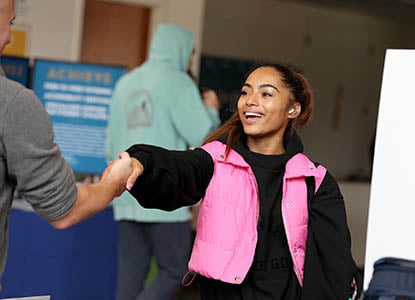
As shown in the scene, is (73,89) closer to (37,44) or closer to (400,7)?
(37,44)

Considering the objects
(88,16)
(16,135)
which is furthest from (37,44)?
(16,135)

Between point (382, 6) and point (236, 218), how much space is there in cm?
726

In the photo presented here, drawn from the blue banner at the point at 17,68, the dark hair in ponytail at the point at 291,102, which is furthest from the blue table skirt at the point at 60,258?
the dark hair in ponytail at the point at 291,102

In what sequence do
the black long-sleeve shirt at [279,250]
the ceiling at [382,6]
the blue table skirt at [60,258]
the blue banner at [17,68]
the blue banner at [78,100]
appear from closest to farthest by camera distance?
the black long-sleeve shirt at [279,250] < the blue table skirt at [60,258] < the blue banner at [17,68] < the blue banner at [78,100] < the ceiling at [382,6]

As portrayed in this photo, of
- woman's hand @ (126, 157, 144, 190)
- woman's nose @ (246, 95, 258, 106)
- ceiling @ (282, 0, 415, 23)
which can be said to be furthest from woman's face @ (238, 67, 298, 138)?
ceiling @ (282, 0, 415, 23)

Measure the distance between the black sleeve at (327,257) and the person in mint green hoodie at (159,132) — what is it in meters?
1.41

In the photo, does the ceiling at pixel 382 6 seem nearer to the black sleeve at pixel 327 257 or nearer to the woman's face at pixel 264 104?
the woman's face at pixel 264 104

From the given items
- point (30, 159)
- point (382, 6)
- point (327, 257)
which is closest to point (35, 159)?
point (30, 159)

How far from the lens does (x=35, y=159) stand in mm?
1680

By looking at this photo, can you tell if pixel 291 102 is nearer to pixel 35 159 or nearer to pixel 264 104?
pixel 264 104

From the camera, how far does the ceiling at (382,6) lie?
8570mm

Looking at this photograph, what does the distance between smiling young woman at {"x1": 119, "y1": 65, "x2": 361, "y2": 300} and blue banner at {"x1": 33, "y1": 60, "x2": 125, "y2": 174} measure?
2.18 metres

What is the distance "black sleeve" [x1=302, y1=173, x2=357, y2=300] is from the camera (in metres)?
2.19

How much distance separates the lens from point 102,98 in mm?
4383
